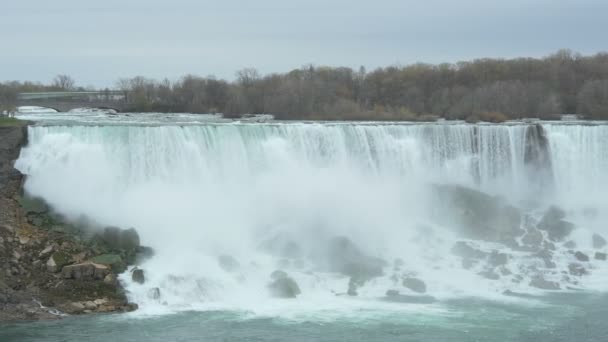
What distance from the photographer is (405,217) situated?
26.6 meters

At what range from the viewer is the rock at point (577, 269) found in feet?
74.7

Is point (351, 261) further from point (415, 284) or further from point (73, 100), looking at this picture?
point (73, 100)

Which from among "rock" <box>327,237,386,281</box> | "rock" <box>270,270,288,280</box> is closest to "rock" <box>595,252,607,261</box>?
"rock" <box>327,237,386,281</box>

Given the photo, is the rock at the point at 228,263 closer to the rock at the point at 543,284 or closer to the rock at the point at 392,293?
the rock at the point at 392,293

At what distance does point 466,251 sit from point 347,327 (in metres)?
8.36

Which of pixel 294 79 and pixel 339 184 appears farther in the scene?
pixel 294 79

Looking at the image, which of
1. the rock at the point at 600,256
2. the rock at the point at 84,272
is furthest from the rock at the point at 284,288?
the rock at the point at 600,256

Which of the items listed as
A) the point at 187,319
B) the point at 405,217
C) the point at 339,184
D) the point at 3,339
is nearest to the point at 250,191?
the point at 339,184

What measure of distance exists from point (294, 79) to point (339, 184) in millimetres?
32566

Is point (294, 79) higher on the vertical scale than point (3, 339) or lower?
higher

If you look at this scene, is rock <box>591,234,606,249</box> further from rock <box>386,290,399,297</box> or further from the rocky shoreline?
the rocky shoreline

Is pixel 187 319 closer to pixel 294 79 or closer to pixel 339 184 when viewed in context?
pixel 339 184

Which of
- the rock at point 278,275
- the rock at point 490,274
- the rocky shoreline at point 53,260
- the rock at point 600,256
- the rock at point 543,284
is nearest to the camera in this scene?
the rocky shoreline at point 53,260

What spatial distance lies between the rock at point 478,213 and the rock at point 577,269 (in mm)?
2704
